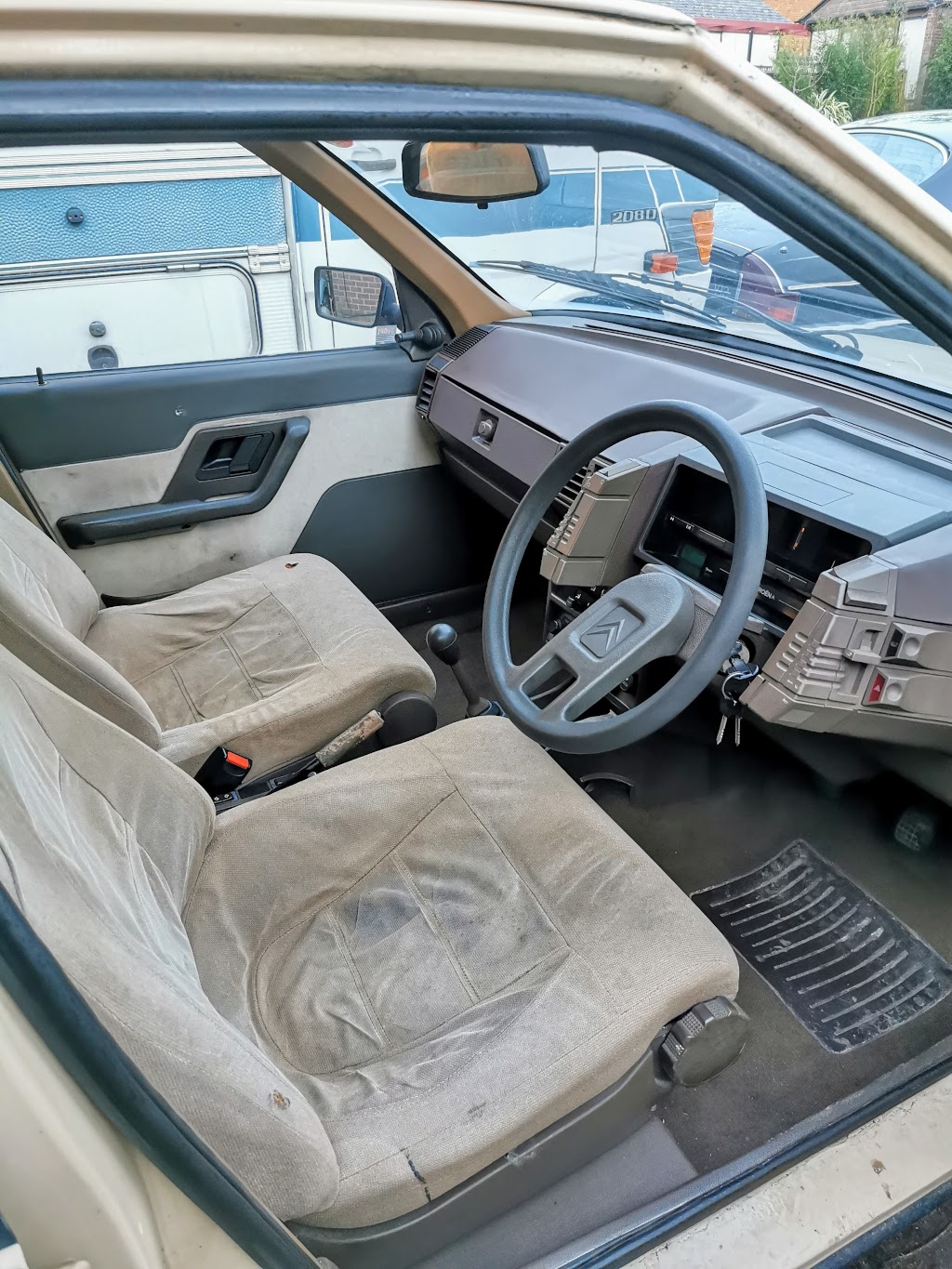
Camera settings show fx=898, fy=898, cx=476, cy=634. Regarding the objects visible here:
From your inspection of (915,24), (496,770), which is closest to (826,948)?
(496,770)

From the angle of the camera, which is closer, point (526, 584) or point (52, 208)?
point (526, 584)

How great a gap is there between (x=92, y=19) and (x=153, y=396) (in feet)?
5.63

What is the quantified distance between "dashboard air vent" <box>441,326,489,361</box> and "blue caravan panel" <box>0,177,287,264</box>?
1.46 meters

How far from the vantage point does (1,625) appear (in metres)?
1.18

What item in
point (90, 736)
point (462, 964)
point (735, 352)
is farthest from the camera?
point (735, 352)

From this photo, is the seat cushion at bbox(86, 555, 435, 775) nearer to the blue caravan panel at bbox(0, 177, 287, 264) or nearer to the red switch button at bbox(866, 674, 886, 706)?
the red switch button at bbox(866, 674, 886, 706)

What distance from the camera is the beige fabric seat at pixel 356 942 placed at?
756 millimetres

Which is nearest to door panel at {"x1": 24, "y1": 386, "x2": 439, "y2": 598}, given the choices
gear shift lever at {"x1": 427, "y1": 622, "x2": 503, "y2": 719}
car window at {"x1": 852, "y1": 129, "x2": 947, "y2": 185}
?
gear shift lever at {"x1": 427, "y1": 622, "x2": 503, "y2": 719}

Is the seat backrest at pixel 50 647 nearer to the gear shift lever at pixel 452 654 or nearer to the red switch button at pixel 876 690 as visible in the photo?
the gear shift lever at pixel 452 654

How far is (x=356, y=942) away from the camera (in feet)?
3.98

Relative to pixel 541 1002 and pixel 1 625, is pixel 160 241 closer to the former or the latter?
pixel 1 625

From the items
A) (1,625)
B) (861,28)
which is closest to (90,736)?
(1,625)

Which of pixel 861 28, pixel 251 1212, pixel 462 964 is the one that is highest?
pixel 861 28

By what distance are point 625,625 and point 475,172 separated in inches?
36.7
